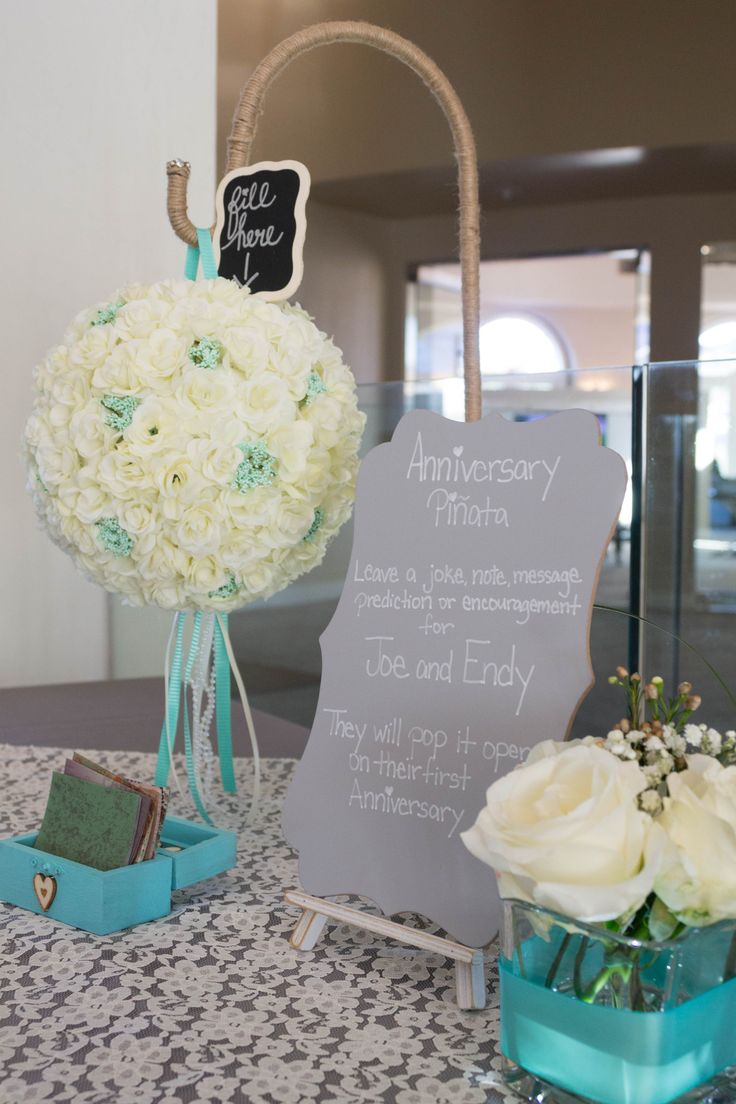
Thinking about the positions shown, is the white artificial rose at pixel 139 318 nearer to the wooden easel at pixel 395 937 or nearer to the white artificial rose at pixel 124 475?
the white artificial rose at pixel 124 475

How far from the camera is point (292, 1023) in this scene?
92cm

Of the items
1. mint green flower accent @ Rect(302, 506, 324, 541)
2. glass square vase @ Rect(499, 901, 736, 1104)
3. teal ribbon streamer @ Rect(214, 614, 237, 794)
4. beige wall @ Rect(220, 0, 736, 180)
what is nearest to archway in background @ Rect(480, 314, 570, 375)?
beige wall @ Rect(220, 0, 736, 180)

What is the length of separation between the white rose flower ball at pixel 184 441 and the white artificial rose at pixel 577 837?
497 millimetres

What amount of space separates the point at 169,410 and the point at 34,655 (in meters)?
1.60

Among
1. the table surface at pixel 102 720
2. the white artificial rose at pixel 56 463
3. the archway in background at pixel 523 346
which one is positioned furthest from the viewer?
the archway in background at pixel 523 346

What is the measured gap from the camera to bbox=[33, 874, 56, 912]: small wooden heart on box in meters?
1.12

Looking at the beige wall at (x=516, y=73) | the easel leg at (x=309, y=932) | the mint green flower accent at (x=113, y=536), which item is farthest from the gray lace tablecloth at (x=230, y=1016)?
the beige wall at (x=516, y=73)

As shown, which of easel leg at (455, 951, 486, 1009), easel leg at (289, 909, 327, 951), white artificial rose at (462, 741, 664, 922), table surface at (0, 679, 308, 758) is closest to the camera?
white artificial rose at (462, 741, 664, 922)

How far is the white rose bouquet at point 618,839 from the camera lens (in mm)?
689

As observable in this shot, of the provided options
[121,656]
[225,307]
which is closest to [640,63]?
[121,656]

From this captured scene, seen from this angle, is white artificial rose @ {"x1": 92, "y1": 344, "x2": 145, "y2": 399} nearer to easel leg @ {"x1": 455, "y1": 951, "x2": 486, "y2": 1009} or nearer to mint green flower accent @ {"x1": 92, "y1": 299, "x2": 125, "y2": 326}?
mint green flower accent @ {"x1": 92, "y1": 299, "x2": 125, "y2": 326}

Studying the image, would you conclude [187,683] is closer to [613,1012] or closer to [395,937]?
[395,937]

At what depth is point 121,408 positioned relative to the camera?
3.70 feet

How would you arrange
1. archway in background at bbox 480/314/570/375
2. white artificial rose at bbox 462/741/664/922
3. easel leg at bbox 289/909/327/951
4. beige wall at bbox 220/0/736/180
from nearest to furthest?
white artificial rose at bbox 462/741/664/922 < easel leg at bbox 289/909/327/951 < beige wall at bbox 220/0/736/180 < archway in background at bbox 480/314/570/375
